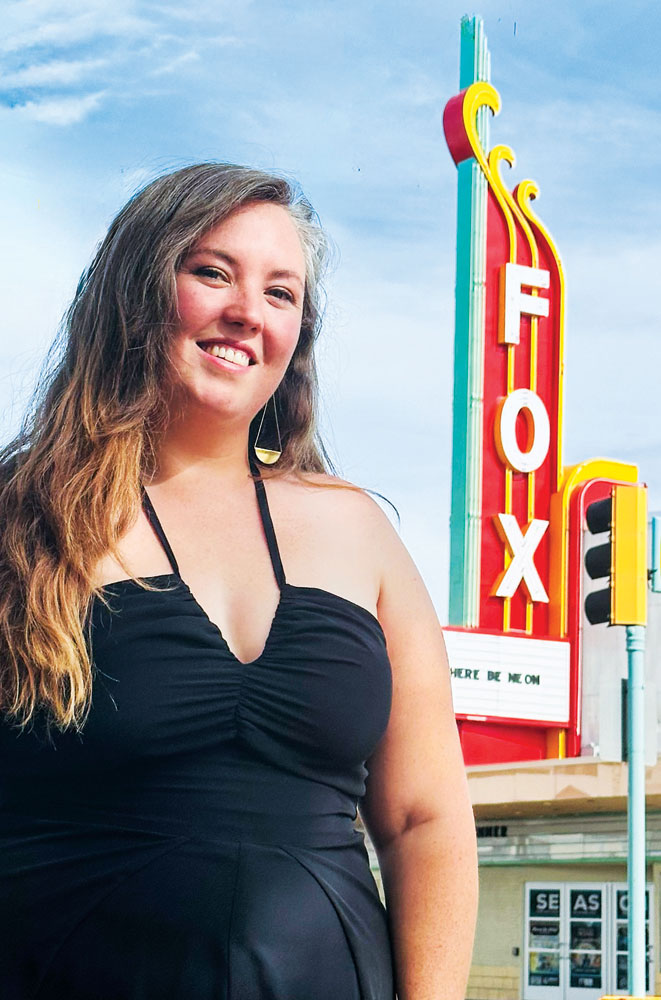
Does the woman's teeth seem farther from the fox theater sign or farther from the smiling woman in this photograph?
the fox theater sign

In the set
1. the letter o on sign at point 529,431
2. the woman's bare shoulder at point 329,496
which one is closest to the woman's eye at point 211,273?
the woman's bare shoulder at point 329,496

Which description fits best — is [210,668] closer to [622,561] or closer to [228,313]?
[228,313]

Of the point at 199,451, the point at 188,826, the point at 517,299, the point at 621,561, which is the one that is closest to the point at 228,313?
the point at 199,451

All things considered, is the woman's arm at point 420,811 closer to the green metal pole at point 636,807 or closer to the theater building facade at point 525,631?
the green metal pole at point 636,807

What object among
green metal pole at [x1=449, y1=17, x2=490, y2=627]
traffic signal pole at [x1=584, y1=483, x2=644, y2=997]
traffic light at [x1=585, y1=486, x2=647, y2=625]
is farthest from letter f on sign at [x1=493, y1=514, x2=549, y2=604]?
traffic light at [x1=585, y1=486, x2=647, y2=625]

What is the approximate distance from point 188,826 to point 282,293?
0.75 metres

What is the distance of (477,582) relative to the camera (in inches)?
939

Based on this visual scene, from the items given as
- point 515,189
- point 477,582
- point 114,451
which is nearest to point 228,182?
point 114,451

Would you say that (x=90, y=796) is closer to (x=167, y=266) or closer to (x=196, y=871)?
(x=196, y=871)

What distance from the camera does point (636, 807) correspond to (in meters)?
9.90

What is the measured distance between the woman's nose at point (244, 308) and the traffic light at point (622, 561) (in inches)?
273

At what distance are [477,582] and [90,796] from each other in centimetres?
2228

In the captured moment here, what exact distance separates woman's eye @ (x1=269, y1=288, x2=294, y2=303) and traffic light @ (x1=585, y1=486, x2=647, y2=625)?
6852mm

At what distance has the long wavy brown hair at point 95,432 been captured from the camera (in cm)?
178
